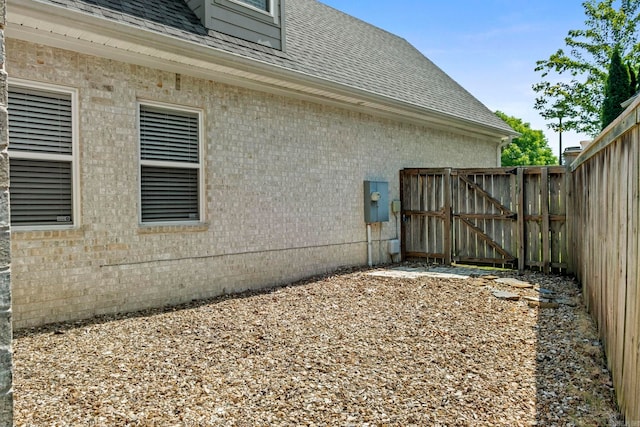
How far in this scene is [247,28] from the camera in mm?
7551

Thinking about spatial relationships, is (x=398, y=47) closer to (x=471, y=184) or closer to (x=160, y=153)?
(x=471, y=184)

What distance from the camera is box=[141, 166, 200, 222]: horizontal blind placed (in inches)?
245

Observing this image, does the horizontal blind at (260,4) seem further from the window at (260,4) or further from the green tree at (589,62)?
the green tree at (589,62)

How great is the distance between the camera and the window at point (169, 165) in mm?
6195

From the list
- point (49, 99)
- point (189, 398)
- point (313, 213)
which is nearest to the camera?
point (189, 398)

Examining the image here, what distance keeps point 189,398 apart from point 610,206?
3.62 metres

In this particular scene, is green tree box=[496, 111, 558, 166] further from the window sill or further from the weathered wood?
the window sill

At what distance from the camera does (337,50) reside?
1059 cm

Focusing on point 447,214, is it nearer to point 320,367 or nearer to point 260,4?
point 260,4

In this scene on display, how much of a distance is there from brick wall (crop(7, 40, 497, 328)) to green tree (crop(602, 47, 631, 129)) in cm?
1027

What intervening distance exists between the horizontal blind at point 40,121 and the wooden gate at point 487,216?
6.83 metres

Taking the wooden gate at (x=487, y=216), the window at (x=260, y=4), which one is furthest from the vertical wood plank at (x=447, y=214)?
the window at (x=260, y=4)

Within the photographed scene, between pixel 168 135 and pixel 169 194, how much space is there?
2.61 ft

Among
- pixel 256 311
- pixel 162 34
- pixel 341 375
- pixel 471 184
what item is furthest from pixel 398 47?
pixel 341 375
